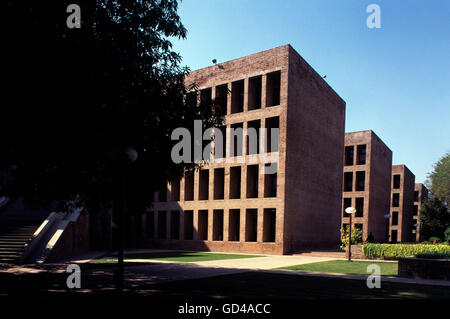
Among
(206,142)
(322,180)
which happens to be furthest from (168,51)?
(322,180)

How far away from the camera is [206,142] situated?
1181cm

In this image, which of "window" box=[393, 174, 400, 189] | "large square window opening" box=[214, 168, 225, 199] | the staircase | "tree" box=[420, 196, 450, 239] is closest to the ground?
the staircase

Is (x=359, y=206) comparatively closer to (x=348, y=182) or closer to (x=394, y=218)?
(x=348, y=182)

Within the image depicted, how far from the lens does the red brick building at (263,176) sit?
2770cm

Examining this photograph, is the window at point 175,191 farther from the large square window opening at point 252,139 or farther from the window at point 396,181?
the window at point 396,181

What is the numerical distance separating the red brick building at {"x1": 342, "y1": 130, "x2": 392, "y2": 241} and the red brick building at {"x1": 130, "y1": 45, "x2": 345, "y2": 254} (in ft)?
46.8

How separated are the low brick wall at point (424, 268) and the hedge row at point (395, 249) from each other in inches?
330

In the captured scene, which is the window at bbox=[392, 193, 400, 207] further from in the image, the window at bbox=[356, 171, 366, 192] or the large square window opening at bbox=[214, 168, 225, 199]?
the large square window opening at bbox=[214, 168, 225, 199]

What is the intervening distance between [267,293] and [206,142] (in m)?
4.99

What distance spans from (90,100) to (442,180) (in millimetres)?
59417

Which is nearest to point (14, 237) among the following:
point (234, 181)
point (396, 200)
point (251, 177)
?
point (234, 181)

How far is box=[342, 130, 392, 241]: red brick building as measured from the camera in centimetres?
4775

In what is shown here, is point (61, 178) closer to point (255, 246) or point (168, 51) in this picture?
point (168, 51)

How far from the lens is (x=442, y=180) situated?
2191 inches
